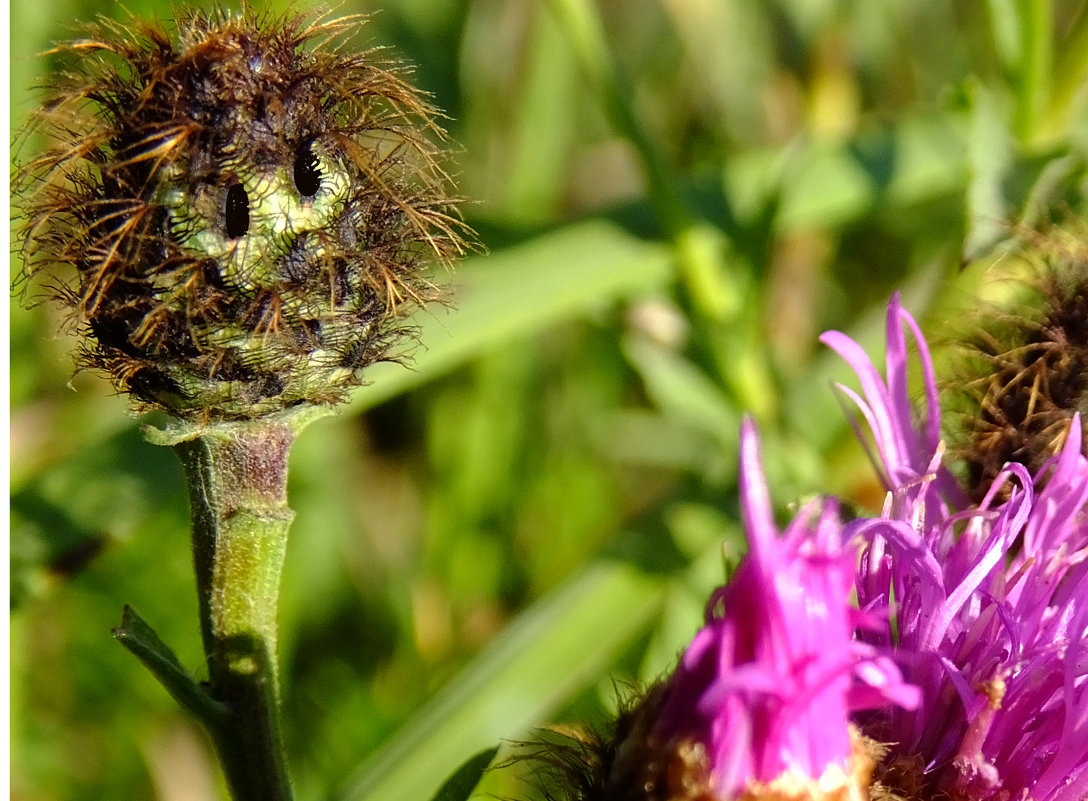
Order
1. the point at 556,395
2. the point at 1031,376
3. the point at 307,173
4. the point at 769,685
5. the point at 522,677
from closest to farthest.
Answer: the point at 769,685 → the point at 307,173 → the point at 1031,376 → the point at 522,677 → the point at 556,395

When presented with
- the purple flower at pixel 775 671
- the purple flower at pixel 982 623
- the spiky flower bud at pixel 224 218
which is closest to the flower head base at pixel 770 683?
the purple flower at pixel 775 671

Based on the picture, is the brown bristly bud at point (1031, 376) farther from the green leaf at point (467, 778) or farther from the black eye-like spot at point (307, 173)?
the black eye-like spot at point (307, 173)

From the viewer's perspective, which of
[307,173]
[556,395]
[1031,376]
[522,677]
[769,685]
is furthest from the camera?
[556,395]

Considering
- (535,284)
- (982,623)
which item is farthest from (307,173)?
(535,284)

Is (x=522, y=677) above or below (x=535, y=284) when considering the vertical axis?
below

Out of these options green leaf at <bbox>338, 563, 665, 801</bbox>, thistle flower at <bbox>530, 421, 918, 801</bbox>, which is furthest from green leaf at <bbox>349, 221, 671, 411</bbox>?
thistle flower at <bbox>530, 421, 918, 801</bbox>

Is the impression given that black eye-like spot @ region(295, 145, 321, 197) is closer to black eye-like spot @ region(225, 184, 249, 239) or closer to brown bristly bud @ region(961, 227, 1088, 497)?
black eye-like spot @ region(225, 184, 249, 239)

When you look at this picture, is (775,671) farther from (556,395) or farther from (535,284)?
(556,395)
